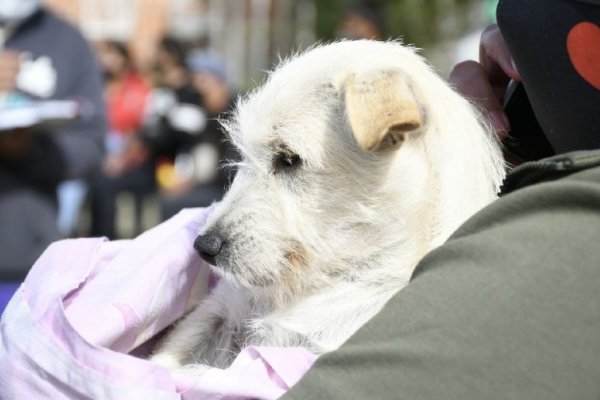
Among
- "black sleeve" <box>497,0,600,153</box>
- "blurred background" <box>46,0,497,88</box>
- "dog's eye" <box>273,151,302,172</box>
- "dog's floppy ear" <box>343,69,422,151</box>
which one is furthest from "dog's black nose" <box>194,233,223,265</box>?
"blurred background" <box>46,0,497,88</box>

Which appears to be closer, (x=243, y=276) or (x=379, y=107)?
(x=379, y=107)

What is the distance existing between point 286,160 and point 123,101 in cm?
773

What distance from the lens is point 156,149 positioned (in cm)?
868

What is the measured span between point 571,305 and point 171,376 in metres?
0.65

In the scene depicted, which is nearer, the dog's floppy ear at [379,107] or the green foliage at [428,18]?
the dog's floppy ear at [379,107]

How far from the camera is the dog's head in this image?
176 centimetres

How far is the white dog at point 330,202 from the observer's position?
173 cm

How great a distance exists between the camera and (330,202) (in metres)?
1.86

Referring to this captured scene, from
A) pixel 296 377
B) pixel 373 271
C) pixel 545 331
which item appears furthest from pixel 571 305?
pixel 373 271

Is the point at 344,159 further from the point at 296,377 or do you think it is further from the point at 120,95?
the point at 120,95

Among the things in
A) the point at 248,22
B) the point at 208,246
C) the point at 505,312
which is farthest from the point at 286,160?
the point at 248,22

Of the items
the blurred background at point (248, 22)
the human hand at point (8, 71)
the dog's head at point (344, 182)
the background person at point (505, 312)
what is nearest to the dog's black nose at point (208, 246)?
the dog's head at point (344, 182)

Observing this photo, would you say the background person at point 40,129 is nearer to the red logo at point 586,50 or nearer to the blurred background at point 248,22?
the red logo at point 586,50

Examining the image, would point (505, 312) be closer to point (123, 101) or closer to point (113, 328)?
point (113, 328)
